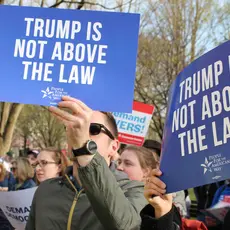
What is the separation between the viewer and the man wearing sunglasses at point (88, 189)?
6.54 ft

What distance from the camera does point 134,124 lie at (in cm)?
757

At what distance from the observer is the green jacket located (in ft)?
6.55

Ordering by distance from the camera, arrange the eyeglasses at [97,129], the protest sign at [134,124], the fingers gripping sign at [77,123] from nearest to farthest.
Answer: the fingers gripping sign at [77,123]
the eyeglasses at [97,129]
the protest sign at [134,124]

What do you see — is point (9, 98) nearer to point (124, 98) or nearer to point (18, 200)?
point (124, 98)

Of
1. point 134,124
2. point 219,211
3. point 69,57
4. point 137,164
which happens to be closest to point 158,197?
point 69,57

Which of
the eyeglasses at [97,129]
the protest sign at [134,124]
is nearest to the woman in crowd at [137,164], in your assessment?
the eyeglasses at [97,129]

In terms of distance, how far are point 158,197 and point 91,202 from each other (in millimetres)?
298

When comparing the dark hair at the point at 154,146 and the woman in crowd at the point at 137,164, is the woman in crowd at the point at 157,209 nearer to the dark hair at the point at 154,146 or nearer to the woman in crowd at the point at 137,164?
the woman in crowd at the point at 137,164

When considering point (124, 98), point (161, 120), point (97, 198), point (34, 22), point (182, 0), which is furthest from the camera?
point (161, 120)

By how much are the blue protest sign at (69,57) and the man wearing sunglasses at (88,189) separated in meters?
0.15

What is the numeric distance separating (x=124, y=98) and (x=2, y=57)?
70 cm

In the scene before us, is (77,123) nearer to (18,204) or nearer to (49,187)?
(49,187)

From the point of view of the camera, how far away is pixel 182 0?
52.0ft

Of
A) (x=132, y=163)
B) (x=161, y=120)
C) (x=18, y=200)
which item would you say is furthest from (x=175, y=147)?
(x=161, y=120)
